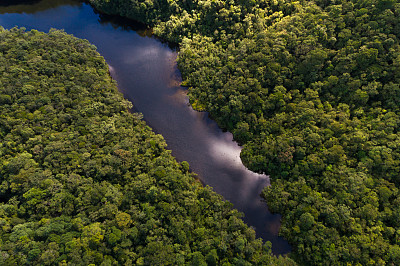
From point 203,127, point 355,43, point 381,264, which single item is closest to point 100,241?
point 203,127

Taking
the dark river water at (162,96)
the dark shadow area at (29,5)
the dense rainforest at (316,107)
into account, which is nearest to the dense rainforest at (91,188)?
the dark river water at (162,96)

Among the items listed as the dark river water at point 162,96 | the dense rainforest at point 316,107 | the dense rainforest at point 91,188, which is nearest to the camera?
the dense rainforest at point 91,188

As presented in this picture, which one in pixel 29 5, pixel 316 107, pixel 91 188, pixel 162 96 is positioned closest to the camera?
pixel 91 188

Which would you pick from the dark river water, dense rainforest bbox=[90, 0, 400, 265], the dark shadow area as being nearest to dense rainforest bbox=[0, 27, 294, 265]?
the dark river water

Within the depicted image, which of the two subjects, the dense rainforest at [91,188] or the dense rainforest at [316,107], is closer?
the dense rainforest at [91,188]

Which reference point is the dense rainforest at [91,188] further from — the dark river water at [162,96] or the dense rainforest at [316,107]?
the dense rainforest at [316,107]

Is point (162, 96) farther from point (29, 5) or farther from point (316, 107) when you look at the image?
point (29, 5)

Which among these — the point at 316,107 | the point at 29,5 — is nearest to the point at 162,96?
the point at 316,107

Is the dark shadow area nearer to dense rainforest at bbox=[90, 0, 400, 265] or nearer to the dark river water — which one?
the dark river water
